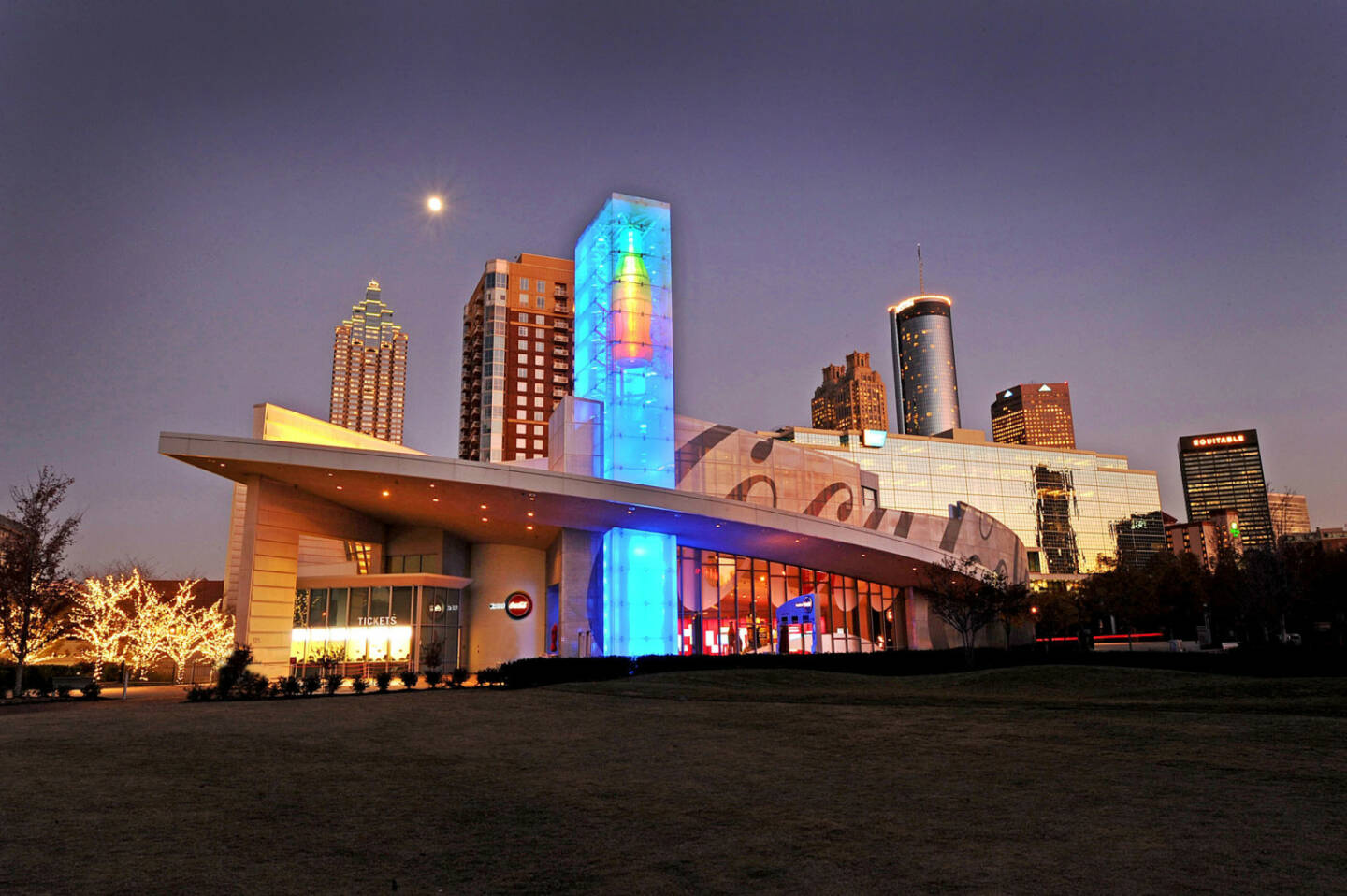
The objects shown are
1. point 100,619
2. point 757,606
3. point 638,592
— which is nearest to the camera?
point 100,619

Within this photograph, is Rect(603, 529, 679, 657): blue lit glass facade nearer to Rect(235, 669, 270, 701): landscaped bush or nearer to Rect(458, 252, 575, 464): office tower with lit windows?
Rect(235, 669, 270, 701): landscaped bush

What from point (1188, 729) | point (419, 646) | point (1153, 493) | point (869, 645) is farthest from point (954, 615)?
point (1153, 493)

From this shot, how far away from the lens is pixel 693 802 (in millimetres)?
9344

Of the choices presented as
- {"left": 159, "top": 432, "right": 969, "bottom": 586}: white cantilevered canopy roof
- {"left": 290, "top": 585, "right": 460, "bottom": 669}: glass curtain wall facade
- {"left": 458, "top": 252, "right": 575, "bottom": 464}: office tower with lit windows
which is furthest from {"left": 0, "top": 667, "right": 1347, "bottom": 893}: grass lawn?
{"left": 458, "top": 252, "right": 575, "bottom": 464}: office tower with lit windows

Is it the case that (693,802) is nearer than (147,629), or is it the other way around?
(693,802)

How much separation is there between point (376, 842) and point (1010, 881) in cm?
522

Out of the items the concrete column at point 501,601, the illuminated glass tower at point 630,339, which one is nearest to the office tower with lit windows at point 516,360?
the illuminated glass tower at point 630,339

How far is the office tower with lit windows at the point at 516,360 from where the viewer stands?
433 ft

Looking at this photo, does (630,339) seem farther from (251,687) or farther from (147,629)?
(251,687)

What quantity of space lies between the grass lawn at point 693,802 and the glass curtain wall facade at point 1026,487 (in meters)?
130

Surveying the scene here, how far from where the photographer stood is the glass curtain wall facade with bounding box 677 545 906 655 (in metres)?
49.1

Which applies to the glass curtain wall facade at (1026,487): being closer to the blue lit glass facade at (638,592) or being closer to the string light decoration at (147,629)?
the blue lit glass facade at (638,592)

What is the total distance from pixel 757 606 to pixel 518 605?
44.3 feet

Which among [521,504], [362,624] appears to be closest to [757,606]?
[521,504]
